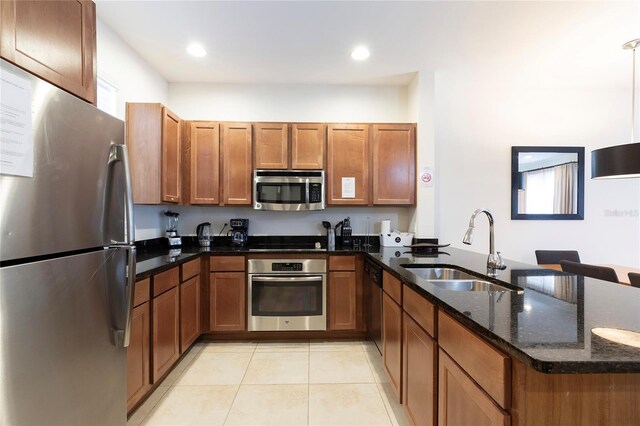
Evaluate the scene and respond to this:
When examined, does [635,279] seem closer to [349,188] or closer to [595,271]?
[595,271]

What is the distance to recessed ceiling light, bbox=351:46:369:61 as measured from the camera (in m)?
2.64

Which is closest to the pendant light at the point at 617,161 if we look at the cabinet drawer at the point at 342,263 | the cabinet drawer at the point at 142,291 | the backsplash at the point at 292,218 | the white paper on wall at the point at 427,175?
the white paper on wall at the point at 427,175

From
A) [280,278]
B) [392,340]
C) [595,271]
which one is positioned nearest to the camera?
[392,340]

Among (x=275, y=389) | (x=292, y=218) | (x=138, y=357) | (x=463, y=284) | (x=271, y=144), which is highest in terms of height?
(x=271, y=144)

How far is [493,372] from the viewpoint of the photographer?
0.87 metres

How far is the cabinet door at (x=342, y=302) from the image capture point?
286cm

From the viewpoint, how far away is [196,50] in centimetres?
266

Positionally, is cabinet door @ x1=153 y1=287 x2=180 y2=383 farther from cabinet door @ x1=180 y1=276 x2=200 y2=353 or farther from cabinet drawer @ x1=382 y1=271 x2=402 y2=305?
cabinet drawer @ x1=382 y1=271 x2=402 y2=305

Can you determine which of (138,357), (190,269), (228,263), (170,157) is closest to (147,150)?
(170,157)

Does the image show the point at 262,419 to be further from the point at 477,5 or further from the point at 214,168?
the point at 477,5

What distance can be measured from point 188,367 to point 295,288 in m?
1.12

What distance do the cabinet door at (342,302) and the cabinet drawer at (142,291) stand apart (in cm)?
160

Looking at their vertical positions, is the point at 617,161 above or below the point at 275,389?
above

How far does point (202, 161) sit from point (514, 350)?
3.08 m
